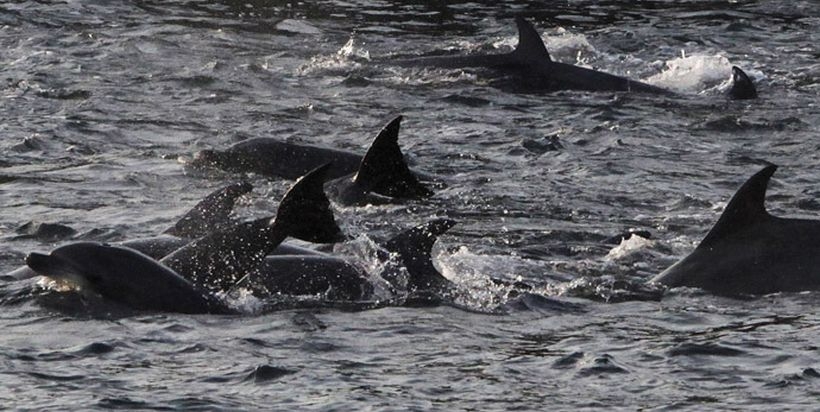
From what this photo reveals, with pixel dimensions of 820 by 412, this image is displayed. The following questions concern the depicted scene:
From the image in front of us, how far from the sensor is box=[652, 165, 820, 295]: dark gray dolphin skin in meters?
11.5

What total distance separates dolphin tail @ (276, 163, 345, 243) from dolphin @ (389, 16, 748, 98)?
33.2ft

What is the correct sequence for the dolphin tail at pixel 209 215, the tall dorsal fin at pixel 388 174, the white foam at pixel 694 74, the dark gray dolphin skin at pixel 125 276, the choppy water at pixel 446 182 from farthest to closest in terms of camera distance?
the white foam at pixel 694 74 < the tall dorsal fin at pixel 388 174 < the dolphin tail at pixel 209 215 < the dark gray dolphin skin at pixel 125 276 < the choppy water at pixel 446 182

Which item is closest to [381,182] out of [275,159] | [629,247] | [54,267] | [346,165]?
[346,165]

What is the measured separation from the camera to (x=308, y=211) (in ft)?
35.8

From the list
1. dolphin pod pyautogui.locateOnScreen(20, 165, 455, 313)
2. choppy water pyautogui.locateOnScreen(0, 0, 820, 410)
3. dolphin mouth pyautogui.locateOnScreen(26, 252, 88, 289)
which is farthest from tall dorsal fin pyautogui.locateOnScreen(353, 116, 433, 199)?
dolphin mouth pyautogui.locateOnScreen(26, 252, 88, 289)

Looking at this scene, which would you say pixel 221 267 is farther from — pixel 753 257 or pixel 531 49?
pixel 531 49

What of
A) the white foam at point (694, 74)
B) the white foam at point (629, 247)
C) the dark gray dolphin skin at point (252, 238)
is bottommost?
the white foam at point (694, 74)

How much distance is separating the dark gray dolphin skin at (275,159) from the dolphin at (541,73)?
507 cm

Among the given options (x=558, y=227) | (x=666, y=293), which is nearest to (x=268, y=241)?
(x=666, y=293)

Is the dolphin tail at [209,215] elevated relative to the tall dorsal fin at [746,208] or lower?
lower

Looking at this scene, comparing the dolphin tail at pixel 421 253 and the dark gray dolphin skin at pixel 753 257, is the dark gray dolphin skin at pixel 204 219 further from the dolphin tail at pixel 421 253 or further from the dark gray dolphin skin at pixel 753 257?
the dark gray dolphin skin at pixel 753 257

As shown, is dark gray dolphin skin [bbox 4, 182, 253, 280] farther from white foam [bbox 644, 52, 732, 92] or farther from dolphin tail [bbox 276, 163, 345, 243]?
white foam [bbox 644, 52, 732, 92]

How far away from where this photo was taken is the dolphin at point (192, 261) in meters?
10.7

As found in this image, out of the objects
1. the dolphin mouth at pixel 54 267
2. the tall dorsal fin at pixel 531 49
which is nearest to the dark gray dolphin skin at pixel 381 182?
the dolphin mouth at pixel 54 267
